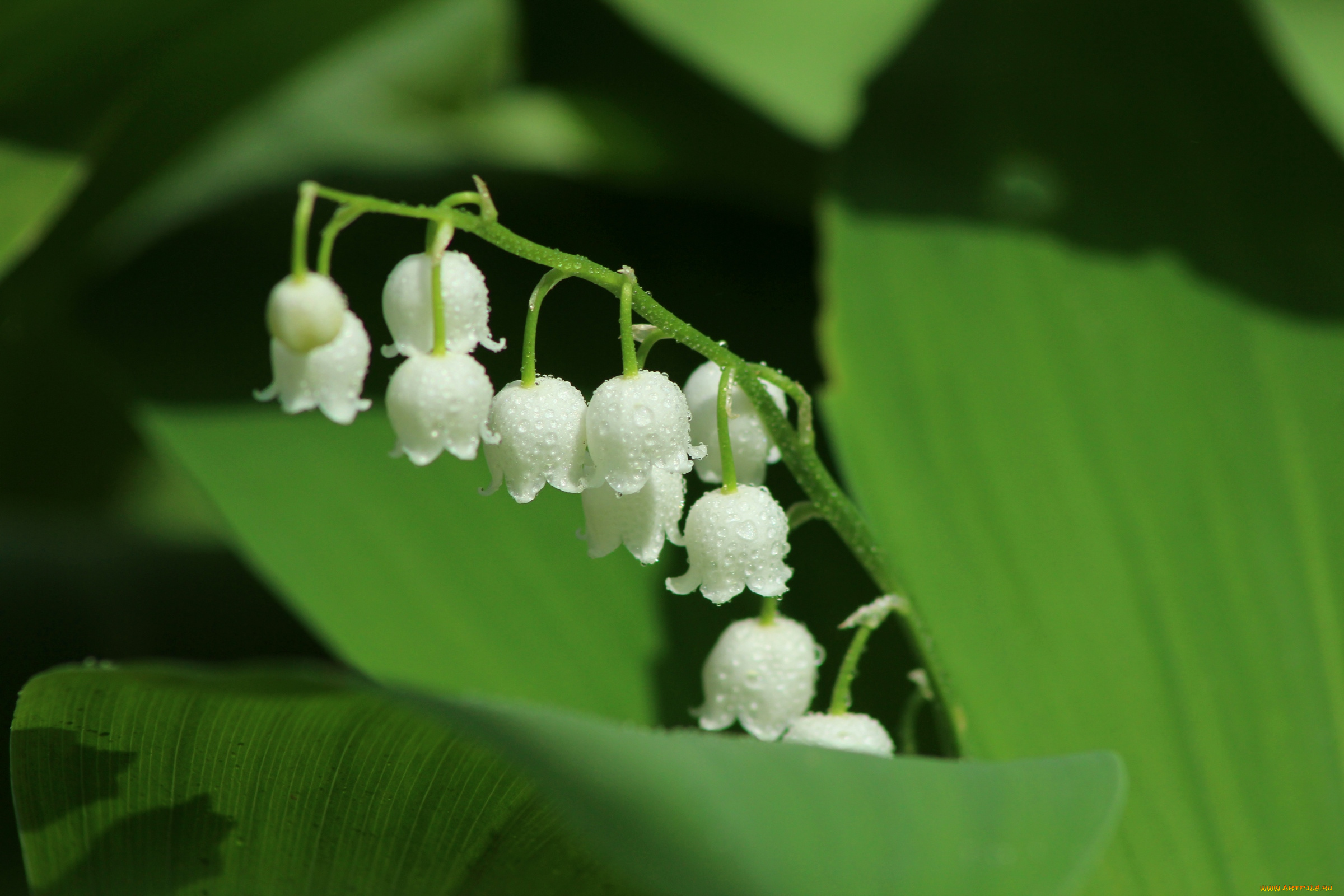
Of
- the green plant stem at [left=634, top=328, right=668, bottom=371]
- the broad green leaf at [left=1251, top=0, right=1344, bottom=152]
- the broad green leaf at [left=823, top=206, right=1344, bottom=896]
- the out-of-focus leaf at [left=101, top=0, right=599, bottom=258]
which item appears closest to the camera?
the green plant stem at [left=634, top=328, right=668, bottom=371]

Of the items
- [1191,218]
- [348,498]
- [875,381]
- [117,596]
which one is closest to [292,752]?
[348,498]

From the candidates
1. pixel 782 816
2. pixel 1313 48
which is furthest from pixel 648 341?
pixel 1313 48

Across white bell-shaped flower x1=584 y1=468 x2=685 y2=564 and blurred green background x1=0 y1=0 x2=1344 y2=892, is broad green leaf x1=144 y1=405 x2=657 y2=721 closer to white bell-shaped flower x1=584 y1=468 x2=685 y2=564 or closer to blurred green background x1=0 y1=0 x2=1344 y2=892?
blurred green background x1=0 y1=0 x2=1344 y2=892

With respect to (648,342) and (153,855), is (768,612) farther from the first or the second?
(153,855)

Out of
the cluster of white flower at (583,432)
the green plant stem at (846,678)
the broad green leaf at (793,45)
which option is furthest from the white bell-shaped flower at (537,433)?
the broad green leaf at (793,45)

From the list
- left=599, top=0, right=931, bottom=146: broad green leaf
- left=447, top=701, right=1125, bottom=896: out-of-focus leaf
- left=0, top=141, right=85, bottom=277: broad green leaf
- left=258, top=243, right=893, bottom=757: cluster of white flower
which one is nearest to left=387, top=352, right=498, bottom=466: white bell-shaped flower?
left=258, top=243, right=893, bottom=757: cluster of white flower

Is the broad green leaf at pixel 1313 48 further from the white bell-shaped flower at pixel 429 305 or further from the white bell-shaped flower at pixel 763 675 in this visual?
the white bell-shaped flower at pixel 429 305
